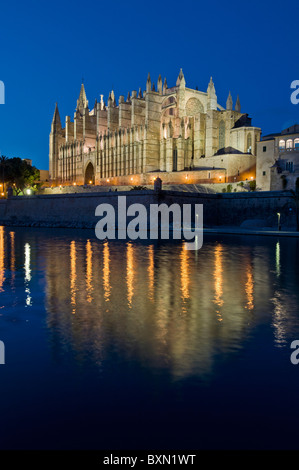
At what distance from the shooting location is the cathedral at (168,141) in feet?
193

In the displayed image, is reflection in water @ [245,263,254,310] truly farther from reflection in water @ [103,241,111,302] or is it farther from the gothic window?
the gothic window

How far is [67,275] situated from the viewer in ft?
38.9

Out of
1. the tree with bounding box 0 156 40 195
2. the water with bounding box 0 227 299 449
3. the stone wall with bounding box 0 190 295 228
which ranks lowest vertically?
the water with bounding box 0 227 299 449

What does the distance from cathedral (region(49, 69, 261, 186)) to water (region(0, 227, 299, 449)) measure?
4928 centimetres

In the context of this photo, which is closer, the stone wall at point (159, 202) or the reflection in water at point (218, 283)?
the reflection in water at point (218, 283)

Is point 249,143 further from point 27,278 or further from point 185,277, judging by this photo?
point 27,278

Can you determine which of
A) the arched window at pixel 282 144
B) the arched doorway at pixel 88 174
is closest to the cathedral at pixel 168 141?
the arched doorway at pixel 88 174

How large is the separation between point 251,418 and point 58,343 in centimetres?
293

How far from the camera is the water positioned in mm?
3322

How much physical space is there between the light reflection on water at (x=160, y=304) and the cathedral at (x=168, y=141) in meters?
45.0

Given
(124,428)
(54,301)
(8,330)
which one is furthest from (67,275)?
(124,428)

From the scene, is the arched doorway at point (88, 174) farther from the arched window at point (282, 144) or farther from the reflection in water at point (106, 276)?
the reflection in water at point (106, 276)

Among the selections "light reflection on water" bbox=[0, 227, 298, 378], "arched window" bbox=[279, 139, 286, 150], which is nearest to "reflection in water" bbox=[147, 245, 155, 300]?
"light reflection on water" bbox=[0, 227, 298, 378]

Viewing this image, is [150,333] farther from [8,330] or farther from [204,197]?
[204,197]
